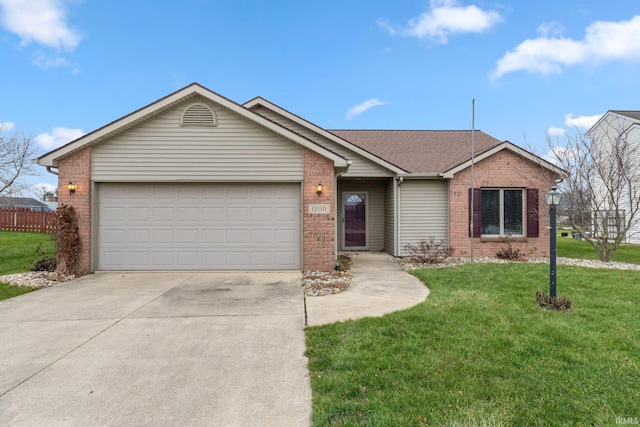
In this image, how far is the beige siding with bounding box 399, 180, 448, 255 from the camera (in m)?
11.4

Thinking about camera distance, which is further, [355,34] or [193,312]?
[355,34]

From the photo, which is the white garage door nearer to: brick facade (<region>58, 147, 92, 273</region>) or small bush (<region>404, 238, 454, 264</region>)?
brick facade (<region>58, 147, 92, 273</region>)

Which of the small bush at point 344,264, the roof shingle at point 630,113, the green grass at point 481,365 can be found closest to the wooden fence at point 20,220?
the small bush at point 344,264

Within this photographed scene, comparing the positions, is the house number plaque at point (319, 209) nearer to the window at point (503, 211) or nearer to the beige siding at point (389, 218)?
the beige siding at point (389, 218)

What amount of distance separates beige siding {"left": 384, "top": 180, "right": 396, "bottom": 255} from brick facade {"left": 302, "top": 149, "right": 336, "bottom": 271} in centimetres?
367

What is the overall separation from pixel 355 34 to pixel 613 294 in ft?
47.9

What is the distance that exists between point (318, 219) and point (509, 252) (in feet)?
21.7

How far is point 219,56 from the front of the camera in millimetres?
16453

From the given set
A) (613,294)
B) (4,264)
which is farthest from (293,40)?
(613,294)

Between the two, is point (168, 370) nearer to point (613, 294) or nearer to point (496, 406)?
point (496, 406)

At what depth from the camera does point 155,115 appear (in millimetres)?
8344

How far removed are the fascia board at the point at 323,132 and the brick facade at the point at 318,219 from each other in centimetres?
279

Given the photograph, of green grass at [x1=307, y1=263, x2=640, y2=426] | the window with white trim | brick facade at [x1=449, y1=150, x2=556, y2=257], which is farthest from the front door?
green grass at [x1=307, y1=263, x2=640, y2=426]

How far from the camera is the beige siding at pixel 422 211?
11.4 meters
